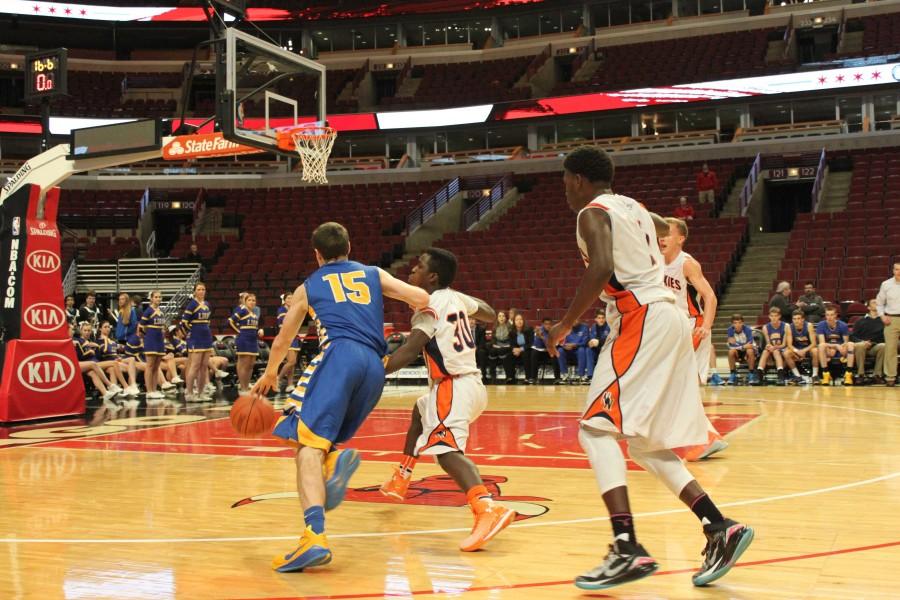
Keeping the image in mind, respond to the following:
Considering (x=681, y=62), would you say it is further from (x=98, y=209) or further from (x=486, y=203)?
(x=98, y=209)

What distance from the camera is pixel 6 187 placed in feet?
36.1

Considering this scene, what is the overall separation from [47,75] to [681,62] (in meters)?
23.3

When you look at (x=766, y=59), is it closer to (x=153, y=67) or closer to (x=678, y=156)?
(x=678, y=156)

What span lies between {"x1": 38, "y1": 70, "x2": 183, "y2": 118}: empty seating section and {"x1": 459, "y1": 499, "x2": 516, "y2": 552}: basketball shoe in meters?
31.2

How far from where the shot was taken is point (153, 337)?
13.5 meters

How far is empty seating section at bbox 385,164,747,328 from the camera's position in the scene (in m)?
19.9

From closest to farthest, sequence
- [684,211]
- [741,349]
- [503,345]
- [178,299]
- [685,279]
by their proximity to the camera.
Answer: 1. [685,279]
2. [741,349]
3. [503,345]
4. [684,211]
5. [178,299]

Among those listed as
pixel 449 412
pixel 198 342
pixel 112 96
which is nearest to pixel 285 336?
pixel 449 412

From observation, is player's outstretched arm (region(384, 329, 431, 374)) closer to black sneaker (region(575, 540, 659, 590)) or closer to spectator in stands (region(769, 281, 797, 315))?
black sneaker (region(575, 540, 659, 590))

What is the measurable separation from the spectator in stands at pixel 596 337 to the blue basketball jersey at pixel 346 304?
1158 centimetres

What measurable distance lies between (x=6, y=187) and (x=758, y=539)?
988 centimetres

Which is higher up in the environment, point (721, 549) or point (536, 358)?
point (536, 358)

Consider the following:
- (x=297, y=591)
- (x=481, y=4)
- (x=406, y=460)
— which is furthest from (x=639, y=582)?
(x=481, y=4)

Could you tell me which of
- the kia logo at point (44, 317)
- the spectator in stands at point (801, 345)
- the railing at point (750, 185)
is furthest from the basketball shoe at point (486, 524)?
the railing at point (750, 185)
